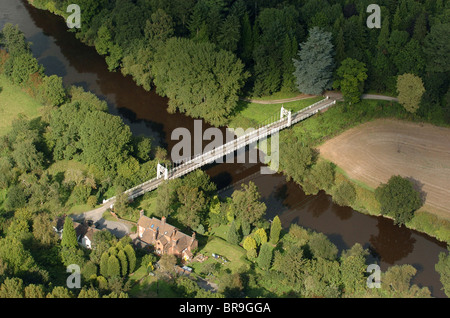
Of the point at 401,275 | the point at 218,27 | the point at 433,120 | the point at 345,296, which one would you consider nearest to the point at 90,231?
the point at 345,296

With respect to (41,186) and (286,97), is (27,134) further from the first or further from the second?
(286,97)

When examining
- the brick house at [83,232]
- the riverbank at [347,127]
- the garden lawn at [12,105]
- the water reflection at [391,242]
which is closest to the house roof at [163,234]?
the brick house at [83,232]

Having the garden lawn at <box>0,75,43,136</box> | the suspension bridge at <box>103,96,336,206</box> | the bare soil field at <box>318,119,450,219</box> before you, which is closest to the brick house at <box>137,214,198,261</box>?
the suspension bridge at <box>103,96,336,206</box>

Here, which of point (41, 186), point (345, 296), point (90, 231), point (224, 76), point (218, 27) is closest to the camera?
point (345, 296)

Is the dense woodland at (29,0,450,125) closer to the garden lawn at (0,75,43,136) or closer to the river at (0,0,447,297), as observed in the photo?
the river at (0,0,447,297)

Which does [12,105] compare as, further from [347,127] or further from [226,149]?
[347,127]

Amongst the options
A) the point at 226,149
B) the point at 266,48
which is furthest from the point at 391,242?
the point at 266,48

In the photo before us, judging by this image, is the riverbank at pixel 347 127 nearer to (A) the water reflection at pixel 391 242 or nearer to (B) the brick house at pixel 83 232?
(A) the water reflection at pixel 391 242
